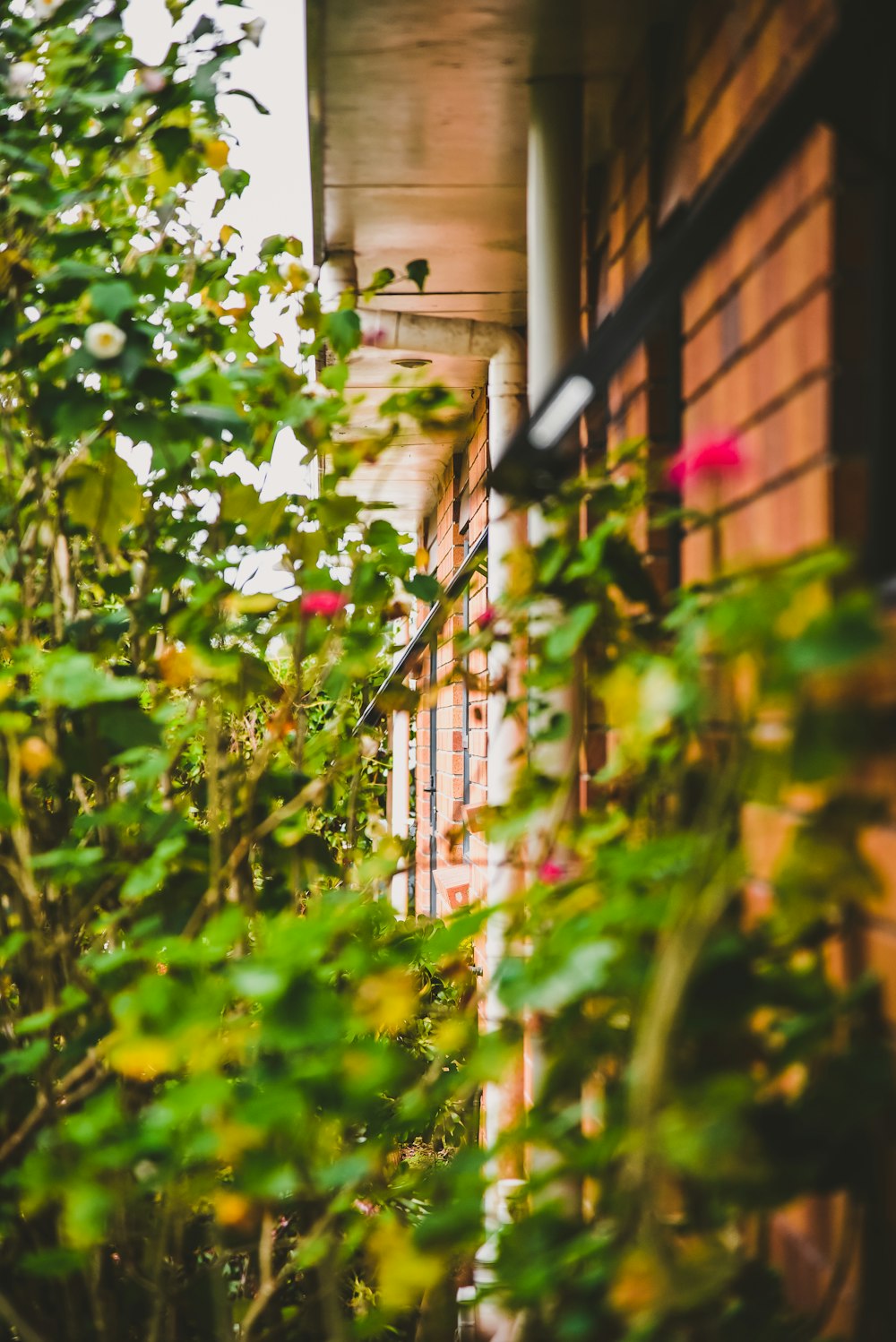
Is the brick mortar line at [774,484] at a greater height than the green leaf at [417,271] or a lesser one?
lesser

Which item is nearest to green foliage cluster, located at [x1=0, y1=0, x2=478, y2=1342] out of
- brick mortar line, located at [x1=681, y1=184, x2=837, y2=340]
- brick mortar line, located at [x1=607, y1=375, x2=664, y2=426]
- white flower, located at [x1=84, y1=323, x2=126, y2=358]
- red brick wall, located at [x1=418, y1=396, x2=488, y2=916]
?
white flower, located at [x1=84, y1=323, x2=126, y2=358]

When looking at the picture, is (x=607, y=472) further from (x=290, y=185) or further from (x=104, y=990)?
(x=290, y=185)

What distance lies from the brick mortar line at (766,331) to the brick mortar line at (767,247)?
9cm

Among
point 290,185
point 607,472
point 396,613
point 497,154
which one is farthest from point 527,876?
point 290,185

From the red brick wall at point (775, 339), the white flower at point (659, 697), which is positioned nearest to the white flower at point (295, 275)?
the red brick wall at point (775, 339)

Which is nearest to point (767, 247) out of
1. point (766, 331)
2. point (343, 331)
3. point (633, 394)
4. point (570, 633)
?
point (766, 331)

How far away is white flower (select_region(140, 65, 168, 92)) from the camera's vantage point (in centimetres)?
222

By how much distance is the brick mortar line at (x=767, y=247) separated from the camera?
141 cm

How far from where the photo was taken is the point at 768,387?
5.10 feet

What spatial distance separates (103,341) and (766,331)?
1130 millimetres

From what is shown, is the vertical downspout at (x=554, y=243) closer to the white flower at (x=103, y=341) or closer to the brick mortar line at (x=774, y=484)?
the brick mortar line at (x=774, y=484)

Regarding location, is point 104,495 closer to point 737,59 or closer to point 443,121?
point 443,121

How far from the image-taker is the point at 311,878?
95.7 inches

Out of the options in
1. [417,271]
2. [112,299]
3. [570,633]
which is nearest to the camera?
[570,633]
